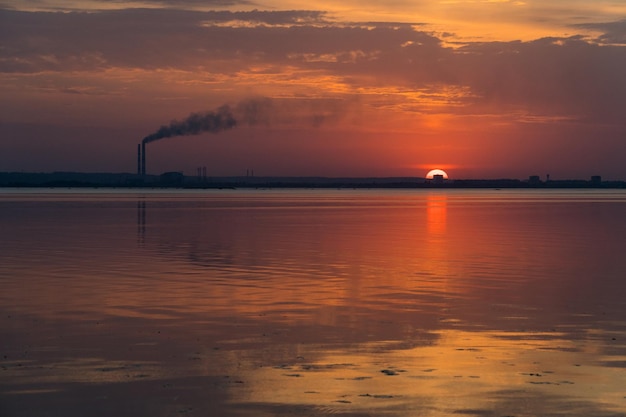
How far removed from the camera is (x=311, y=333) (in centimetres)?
1612

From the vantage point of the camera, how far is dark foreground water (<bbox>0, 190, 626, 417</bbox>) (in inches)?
447

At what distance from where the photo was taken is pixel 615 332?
16.3 metres

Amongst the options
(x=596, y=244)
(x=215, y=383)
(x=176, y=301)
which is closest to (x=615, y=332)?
(x=215, y=383)

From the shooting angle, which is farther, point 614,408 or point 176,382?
point 176,382

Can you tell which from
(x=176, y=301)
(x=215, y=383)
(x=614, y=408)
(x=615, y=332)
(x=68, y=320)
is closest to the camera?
(x=614, y=408)

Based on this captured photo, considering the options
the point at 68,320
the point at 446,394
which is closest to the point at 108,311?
the point at 68,320

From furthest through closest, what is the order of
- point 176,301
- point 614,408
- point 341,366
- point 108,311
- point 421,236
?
point 421,236 < point 176,301 < point 108,311 < point 341,366 < point 614,408

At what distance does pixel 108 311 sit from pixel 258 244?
65.5 feet

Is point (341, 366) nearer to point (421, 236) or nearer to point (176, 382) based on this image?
point (176, 382)

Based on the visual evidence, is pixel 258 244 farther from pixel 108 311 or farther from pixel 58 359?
pixel 58 359

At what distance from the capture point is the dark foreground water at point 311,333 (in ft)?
37.2

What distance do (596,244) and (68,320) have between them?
2660 centimetres

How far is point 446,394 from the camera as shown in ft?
38.0

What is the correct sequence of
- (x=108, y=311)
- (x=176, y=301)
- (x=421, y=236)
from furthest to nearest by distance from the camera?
(x=421, y=236)
(x=176, y=301)
(x=108, y=311)
